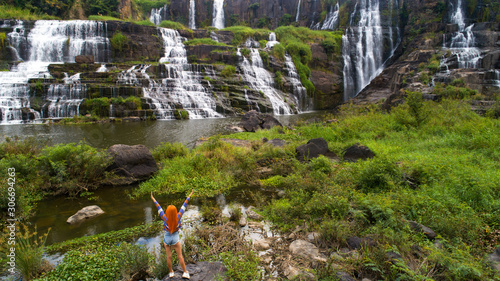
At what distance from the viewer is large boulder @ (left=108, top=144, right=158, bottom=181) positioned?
26.6ft

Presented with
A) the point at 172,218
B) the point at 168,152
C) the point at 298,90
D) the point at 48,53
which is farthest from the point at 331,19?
the point at 172,218

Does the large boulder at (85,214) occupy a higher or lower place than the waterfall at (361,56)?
lower

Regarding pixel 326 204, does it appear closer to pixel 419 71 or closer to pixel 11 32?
pixel 419 71

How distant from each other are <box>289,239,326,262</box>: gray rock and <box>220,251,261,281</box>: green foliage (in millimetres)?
692

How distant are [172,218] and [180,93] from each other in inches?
1006

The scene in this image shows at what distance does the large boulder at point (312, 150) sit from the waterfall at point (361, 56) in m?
32.8

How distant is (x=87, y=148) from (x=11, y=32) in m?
34.5

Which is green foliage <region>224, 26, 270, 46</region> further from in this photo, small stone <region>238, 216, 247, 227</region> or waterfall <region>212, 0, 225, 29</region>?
small stone <region>238, 216, 247, 227</region>

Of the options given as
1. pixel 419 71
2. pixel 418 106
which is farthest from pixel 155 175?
pixel 419 71

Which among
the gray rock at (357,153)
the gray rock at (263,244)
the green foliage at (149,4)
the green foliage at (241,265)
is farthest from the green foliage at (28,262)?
the green foliage at (149,4)

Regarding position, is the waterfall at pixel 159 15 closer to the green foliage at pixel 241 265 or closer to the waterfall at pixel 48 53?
the waterfall at pixel 48 53

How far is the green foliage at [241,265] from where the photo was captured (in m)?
3.70

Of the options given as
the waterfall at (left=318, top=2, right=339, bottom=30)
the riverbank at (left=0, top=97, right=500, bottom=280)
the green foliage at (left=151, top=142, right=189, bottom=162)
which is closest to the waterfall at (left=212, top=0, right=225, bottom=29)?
the waterfall at (left=318, top=2, right=339, bottom=30)

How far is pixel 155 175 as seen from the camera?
8.41 meters
